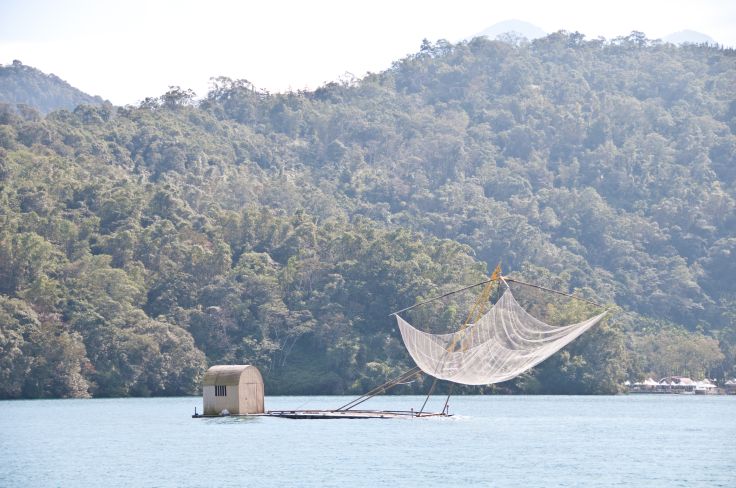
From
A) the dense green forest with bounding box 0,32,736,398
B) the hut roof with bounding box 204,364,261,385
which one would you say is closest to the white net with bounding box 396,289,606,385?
the hut roof with bounding box 204,364,261,385

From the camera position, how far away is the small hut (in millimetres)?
55406

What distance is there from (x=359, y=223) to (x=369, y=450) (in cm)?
6797

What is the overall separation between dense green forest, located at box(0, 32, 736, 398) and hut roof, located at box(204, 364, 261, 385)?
25238 mm

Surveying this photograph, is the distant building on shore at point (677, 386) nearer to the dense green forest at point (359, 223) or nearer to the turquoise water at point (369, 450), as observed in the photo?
the dense green forest at point (359, 223)

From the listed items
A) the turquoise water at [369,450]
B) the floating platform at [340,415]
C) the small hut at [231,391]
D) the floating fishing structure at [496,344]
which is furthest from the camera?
the small hut at [231,391]

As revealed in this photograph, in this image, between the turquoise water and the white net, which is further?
the white net

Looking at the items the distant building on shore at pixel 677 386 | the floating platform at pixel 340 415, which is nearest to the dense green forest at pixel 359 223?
the distant building on shore at pixel 677 386

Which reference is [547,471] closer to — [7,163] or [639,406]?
[639,406]

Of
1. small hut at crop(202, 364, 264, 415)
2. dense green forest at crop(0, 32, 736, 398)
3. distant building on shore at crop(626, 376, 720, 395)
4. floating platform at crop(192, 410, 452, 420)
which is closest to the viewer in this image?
floating platform at crop(192, 410, 452, 420)

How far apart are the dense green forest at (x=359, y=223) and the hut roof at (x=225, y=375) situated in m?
25.2

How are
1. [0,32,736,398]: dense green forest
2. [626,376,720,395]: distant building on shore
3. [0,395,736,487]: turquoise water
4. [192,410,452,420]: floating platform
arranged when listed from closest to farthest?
[0,395,736,487]: turquoise water < [192,410,452,420]: floating platform < [0,32,736,398]: dense green forest < [626,376,720,395]: distant building on shore

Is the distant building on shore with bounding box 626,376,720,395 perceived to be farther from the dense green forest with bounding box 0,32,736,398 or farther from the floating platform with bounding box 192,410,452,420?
A: the floating platform with bounding box 192,410,452,420

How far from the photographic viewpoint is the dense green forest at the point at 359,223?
3469 inches

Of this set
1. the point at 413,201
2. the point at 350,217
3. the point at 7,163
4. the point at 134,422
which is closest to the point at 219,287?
the point at 7,163
